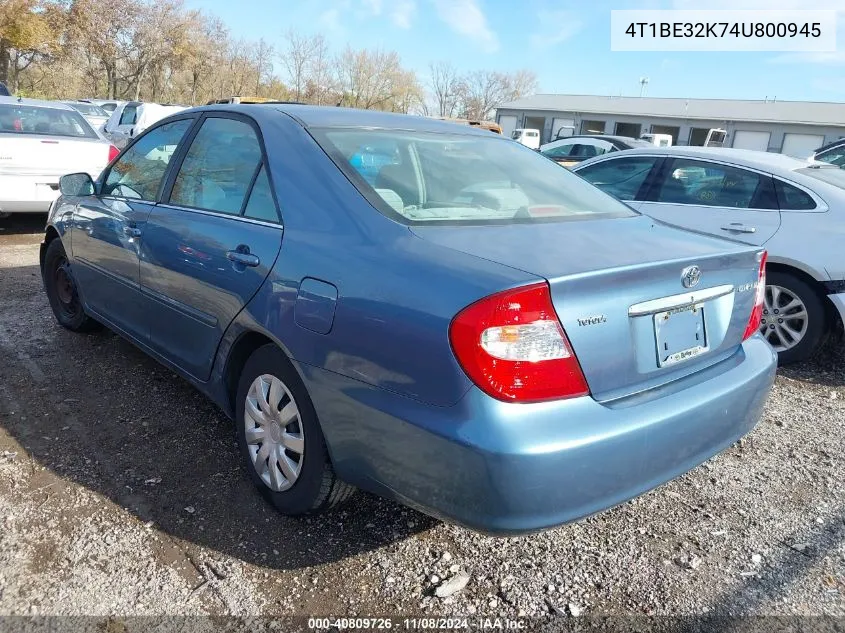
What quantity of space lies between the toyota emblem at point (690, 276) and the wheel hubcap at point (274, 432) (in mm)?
1428

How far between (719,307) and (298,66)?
49116mm

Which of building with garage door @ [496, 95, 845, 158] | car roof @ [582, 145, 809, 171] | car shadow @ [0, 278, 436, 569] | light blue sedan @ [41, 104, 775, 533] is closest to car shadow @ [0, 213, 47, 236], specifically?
car shadow @ [0, 278, 436, 569]

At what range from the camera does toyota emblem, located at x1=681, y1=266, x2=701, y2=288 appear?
2178mm

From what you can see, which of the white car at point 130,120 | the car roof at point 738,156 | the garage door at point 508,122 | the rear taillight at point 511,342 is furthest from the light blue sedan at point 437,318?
the garage door at point 508,122

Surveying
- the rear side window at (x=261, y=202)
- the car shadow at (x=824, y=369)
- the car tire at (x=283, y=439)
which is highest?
the rear side window at (x=261, y=202)

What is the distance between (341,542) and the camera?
2523 mm

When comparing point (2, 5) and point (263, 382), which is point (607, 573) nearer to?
point (263, 382)

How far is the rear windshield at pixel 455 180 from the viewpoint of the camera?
8.10 feet

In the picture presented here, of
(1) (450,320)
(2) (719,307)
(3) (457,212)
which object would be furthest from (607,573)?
(3) (457,212)

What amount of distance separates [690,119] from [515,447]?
1717 inches

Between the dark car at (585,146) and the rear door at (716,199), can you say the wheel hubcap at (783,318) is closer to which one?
the rear door at (716,199)

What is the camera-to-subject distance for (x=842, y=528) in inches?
109

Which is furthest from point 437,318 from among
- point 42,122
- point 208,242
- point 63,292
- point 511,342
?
point 42,122

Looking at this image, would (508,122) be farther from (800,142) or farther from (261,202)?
(261,202)
